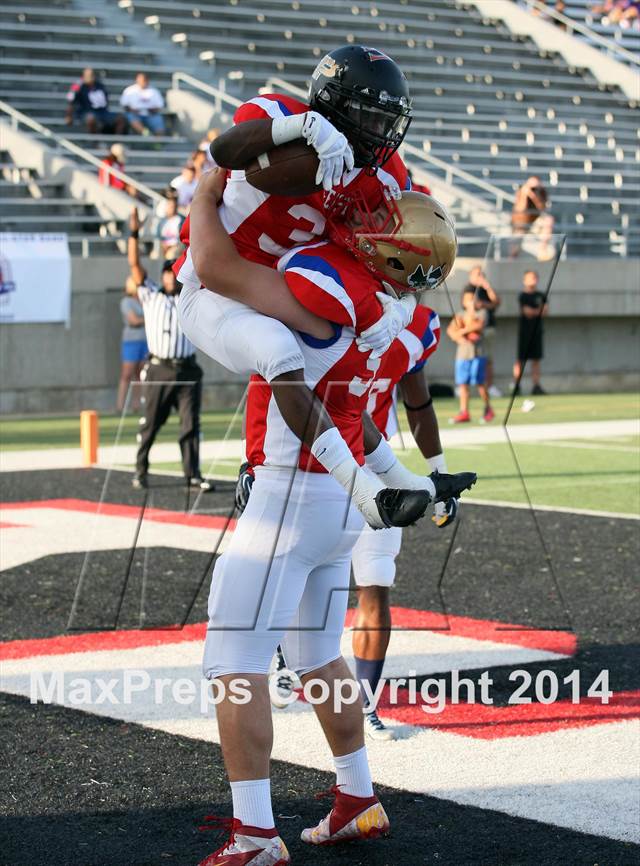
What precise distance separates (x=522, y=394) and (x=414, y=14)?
58.7ft

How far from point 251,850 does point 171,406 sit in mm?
7777

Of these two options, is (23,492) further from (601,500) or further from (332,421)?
(332,421)

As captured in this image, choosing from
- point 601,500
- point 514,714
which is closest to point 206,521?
point 601,500

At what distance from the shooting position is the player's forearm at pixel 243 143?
135 inches

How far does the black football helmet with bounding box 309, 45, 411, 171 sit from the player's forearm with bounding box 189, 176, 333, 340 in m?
0.38

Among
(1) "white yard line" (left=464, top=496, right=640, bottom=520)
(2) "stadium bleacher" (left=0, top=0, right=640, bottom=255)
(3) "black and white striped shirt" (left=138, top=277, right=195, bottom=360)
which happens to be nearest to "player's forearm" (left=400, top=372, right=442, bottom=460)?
(1) "white yard line" (left=464, top=496, right=640, bottom=520)

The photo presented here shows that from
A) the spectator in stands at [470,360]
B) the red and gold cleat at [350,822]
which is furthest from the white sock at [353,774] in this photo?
Answer: the spectator in stands at [470,360]

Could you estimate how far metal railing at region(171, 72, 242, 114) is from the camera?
23.4m

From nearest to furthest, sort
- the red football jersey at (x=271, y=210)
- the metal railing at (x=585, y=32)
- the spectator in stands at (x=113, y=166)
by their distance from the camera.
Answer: the red football jersey at (x=271, y=210)
the spectator in stands at (x=113, y=166)
the metal railing at (x=585, y=32)

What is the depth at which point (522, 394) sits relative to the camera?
1509 centimetres

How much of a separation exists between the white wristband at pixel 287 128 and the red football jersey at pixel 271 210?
0.12 metres

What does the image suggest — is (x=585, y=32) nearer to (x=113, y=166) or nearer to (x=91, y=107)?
(x=91, y=107)

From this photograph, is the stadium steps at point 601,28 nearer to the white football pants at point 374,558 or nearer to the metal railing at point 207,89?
the metal railing at point 207,89

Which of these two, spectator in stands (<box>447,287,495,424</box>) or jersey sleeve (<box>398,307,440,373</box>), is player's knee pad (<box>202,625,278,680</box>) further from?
spectator in stands (<box>447,287,495,424</box>)
